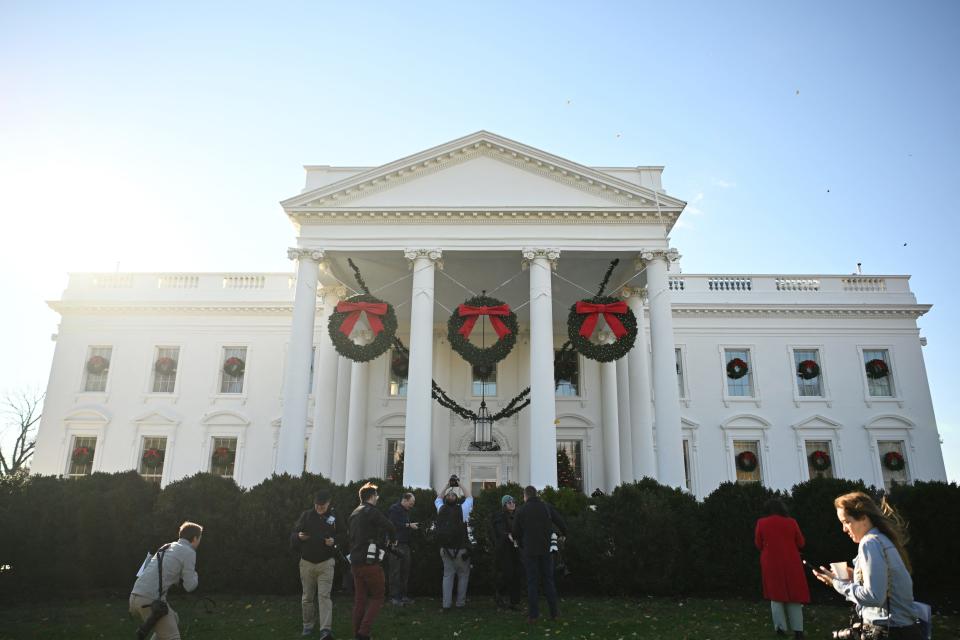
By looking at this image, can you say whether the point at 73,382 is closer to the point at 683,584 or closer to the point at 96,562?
the point at 96,562

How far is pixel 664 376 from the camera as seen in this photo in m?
18.6

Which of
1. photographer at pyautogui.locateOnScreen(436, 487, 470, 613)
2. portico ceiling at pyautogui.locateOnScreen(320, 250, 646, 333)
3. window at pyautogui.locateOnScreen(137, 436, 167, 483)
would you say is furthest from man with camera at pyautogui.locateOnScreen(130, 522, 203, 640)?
window at pyautogui.locateOnScreen(137, 436, 167, 483)

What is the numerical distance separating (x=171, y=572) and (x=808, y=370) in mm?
Answer: 25801

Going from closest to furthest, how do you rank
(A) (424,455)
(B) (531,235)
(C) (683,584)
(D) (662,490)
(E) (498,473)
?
(C) (683,584)
(D) (662,490)
(A) (424,455)
(B) (531,235)
(E) (498,473)

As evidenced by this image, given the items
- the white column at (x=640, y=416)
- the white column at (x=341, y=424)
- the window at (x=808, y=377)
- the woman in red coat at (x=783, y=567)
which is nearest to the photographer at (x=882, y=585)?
the woman in red coat at (x=783, y=567)

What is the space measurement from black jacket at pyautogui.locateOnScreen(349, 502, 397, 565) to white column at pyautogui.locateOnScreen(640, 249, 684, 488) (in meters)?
11.4

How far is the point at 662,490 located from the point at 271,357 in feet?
60.2

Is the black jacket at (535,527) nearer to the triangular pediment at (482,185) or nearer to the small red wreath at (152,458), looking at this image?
the triangular pediment at (482,185)

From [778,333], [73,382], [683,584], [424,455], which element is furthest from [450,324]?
[73,382]

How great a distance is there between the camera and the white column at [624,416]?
23359mm

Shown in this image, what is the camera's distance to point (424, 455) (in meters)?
17.8

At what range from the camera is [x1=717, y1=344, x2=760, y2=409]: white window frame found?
2622 centimetres

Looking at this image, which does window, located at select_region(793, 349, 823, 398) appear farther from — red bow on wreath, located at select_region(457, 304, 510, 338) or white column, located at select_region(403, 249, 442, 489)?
white column, located at select_region(403, 249, 442, 489)

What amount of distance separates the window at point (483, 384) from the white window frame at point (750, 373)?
31.1 ft
